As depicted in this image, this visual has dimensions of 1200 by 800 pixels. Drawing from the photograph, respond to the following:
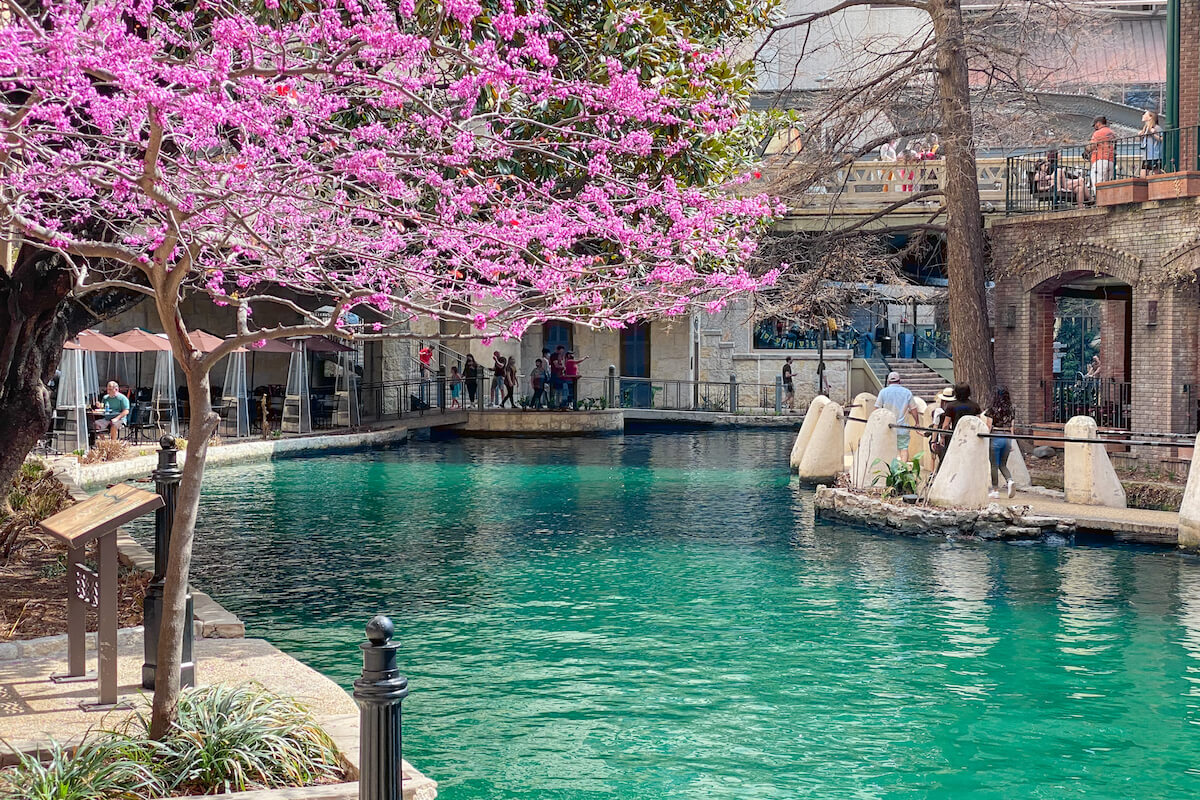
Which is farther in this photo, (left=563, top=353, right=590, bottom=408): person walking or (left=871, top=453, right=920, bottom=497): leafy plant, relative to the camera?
(left=563, top=353, right=590, bottom=408): person walking

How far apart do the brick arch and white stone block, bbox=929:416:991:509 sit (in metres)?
7.46

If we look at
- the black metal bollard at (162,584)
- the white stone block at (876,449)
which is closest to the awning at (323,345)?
the white stone block at (876,449)

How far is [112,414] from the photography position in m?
26.6

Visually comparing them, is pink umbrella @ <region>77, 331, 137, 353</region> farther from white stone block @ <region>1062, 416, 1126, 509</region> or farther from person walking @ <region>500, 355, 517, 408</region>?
white stone block @ <region>1062, 416, 1126, 509</region>

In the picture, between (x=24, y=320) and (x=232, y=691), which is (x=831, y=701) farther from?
(x=24, y=320)

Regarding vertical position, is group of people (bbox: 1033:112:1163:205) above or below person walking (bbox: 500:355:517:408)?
above

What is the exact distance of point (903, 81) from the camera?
21438mm

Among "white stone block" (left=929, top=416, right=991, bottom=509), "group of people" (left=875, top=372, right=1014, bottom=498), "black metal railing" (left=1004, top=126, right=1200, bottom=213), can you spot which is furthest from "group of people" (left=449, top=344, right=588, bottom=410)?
"white stone block" (left=929, top=416, right=991, bottom=509)

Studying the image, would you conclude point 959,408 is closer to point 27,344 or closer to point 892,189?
point 27,344

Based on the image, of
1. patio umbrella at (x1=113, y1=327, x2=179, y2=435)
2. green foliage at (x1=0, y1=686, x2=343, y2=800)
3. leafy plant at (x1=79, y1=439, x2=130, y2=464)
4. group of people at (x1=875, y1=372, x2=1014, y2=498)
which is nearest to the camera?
green foliage at (x1=0, y1=686, x2=343, y2=800)

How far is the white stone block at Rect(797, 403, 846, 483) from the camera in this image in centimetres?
2330

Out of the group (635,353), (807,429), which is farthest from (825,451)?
(635,353)

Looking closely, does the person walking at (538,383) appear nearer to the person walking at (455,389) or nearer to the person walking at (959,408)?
the person walking at (455,389)

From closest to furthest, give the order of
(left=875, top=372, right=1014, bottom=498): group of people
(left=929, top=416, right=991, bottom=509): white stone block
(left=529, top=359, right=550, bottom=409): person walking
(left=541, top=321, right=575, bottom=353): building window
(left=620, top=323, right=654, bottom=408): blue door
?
1. (left=929, top=416, right=991, bottom=509): white stone block
2. (left=875, top=372, right=1014, bottom=498): group of people
3. (left=529, top=359, right=550, bottom=409): person walking
4. (left=620, top=323, right=654, bottom=408): blue door
5. (left=541, top=321, right=575, bottom=353): building window
